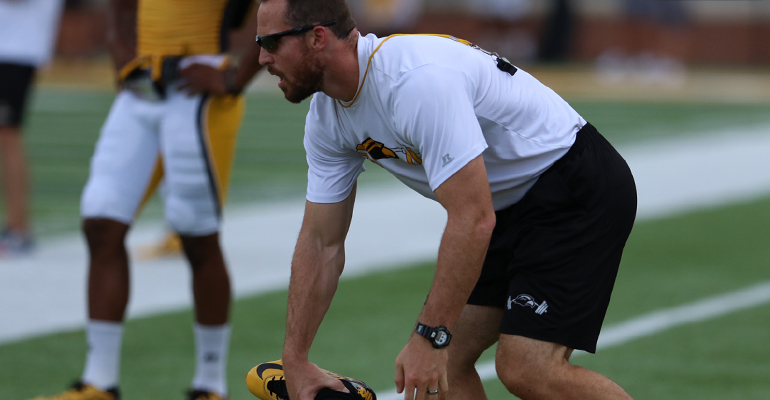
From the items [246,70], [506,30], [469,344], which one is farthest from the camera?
→ [506,30]

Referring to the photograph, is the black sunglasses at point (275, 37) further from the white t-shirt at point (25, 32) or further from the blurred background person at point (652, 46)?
the blurred background person at point (652, 46)

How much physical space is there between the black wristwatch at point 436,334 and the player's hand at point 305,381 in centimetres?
56

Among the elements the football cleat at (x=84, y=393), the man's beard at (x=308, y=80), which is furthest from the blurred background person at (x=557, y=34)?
the man's beard at (x=308, y=80)

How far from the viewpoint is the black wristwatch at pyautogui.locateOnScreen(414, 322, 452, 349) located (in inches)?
141

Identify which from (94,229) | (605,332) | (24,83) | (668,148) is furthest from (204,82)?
(668,148)

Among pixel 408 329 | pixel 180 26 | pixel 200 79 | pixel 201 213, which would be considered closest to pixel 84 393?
pixel 201 213

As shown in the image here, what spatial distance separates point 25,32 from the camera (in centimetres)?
806

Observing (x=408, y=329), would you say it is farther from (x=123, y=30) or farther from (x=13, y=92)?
(x=13, y=92)

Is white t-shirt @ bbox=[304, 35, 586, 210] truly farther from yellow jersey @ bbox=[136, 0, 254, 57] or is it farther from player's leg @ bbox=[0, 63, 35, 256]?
player's leg @ bbox=[0, 63, 35, 256]

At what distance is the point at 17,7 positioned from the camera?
8.16 m

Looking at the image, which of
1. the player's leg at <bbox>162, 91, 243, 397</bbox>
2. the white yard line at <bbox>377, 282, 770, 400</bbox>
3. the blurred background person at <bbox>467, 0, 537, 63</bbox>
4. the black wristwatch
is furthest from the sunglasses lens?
the blurred background person at <bbox>467, 0, 537, 63</bbox>

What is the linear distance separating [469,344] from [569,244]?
2.04ft

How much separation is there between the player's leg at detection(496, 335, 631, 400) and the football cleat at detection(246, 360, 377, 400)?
51 centimetres

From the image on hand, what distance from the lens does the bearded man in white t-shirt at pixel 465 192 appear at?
3.54 metres
